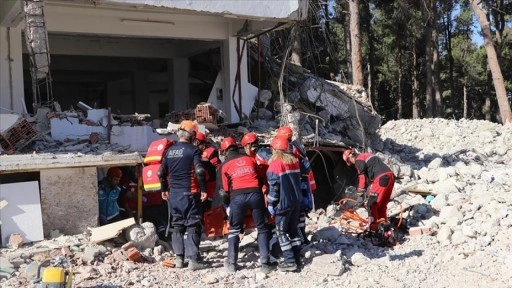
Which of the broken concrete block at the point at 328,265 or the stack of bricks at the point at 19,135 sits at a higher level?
the stack of bricks at the point at 19,135

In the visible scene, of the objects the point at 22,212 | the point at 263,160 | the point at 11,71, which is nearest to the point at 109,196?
the point at 22,212

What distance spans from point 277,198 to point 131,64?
12.1 metres

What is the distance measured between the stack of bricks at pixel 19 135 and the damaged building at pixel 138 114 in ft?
0.05

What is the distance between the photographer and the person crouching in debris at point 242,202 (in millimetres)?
7090

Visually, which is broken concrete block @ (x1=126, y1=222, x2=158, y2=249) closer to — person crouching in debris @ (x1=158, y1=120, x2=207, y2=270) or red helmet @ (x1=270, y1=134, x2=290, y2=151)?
person crouching in debris @ (x1=158, y1=120, x2=207, y2=270)

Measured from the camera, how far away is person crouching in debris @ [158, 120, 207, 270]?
7.25 m

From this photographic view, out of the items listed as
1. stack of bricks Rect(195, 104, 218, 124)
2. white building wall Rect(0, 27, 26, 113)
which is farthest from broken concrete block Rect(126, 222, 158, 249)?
white building wall Rect(0, 27, 26, 113)

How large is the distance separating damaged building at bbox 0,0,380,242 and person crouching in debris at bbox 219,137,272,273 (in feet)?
6.75

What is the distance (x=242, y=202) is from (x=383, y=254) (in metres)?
2.46

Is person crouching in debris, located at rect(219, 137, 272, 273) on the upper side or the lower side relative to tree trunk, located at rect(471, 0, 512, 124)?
lower

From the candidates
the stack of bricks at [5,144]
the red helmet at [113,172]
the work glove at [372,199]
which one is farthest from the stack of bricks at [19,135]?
the work glove at [372,199]

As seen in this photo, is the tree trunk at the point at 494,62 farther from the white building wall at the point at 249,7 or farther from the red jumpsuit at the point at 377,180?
the red jumpsuit at the point at 377,180

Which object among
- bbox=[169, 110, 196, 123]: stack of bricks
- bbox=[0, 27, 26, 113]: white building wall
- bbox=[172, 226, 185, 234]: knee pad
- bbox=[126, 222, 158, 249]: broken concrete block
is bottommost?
bbox=[126, 222, 158, 249]: broken concrete block

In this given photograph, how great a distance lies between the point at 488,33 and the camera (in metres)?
22.8
